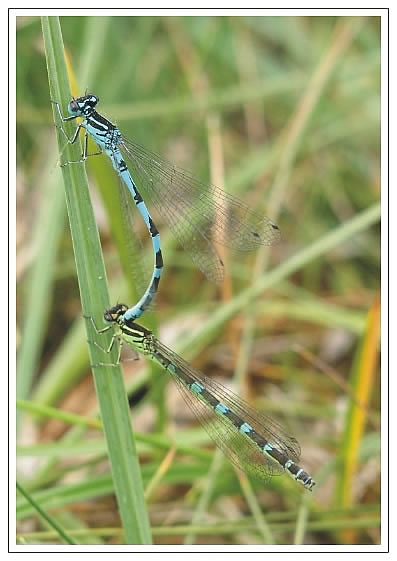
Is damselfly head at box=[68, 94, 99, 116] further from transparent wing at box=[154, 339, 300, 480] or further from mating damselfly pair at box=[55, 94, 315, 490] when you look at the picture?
transparent wing at box=[154, 339, 300, 480]

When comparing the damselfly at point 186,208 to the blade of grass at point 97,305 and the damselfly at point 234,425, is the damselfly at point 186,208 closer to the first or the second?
the damselfly at point 234,425

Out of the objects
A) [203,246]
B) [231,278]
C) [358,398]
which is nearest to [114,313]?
[203,246]

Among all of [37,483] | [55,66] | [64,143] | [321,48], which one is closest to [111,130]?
[64,143]

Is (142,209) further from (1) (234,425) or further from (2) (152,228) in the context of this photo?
(1) (234,425)

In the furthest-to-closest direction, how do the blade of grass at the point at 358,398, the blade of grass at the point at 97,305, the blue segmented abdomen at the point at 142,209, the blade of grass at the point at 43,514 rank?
the blade of grass at the point at 358,398 < the blue segmented abdomen at the point at 142,209 < the blade of grass at the point at 43,514 < the blade of grass at the point at 97,305

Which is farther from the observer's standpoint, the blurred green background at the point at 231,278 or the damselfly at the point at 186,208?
the blurred green background at the point at 231,278

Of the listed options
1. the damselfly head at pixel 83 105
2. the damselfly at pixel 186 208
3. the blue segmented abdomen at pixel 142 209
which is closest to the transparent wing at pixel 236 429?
the blue segmented abdomen at pixel 142 209

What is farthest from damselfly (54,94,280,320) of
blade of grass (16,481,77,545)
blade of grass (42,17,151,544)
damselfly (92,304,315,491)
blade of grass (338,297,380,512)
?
blade of grass (16,481,77,545)
